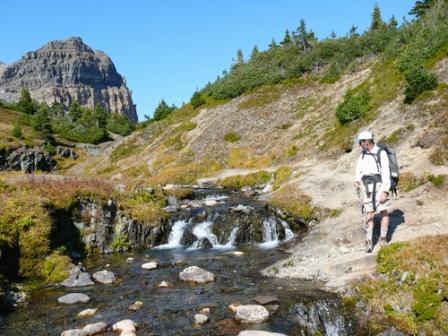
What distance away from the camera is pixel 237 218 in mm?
27719

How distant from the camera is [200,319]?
1277cm

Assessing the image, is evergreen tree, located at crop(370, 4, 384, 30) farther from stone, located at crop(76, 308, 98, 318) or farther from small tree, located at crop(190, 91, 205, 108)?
stone, located at crop(76, 308, 98, 318)

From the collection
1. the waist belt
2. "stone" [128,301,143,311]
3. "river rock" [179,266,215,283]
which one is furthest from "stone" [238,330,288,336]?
the waist belt

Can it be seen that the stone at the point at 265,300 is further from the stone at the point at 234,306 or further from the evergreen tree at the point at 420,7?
the evergreen tree at the point at 420,7

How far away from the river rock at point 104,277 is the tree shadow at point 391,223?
1128 centimetres

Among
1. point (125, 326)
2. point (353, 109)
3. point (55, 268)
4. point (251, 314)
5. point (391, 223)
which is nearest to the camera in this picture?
point (125, 326)

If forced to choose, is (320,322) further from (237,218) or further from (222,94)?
(222,94)

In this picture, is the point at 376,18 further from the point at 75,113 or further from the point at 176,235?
the point at 176,235

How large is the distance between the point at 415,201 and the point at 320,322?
12423 millimetres

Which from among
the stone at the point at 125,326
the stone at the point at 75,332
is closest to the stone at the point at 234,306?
the stone at the point at 125,326

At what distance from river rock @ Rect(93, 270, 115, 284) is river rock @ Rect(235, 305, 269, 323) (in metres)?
7.03

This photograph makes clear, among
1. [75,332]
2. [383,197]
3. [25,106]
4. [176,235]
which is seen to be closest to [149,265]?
[176,235]

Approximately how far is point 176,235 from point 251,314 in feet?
49.6

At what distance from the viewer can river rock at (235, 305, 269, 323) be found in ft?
41.3
